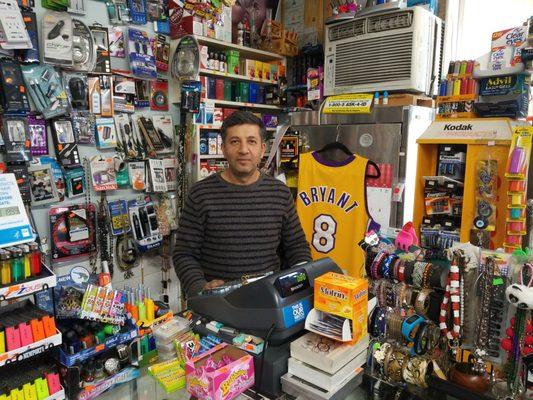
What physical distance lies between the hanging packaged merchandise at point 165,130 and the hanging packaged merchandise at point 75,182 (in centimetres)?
70

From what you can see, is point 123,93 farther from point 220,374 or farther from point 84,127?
point 220,374

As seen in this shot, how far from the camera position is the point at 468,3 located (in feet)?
11.0

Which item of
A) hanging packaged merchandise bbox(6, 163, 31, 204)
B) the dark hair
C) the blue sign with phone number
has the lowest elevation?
the blue sign with phone number

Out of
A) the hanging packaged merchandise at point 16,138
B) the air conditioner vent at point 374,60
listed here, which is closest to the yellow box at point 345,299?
the air conditioner vent at point 374,60

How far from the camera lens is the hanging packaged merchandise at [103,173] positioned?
10.0 ft

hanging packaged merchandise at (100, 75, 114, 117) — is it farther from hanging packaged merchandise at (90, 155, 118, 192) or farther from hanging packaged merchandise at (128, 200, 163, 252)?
hanging packaged merchandise at (128, 200, 163, 252)

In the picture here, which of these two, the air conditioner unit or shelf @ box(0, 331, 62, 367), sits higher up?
the air conditioner unit

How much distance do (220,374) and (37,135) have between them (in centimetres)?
244

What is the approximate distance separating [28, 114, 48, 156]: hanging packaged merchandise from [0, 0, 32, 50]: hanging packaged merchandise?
448 millimetres

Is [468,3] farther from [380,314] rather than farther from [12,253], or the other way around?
[12,253]

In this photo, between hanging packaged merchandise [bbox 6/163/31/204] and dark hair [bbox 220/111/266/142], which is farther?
hanging packaged merchandise [bbox 6/163/31/204]

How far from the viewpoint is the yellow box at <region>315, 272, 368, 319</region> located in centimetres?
103

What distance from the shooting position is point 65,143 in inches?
112

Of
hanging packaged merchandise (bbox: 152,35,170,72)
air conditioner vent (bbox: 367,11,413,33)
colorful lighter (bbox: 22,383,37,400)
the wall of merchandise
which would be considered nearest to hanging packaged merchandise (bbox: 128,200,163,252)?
the wall of merchandise
